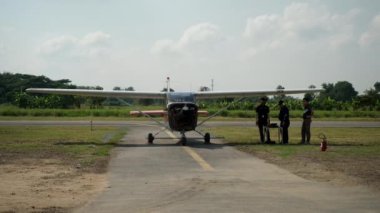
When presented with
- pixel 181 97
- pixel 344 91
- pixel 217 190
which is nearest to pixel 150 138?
pixel 181 97

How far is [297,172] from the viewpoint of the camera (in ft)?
40.9

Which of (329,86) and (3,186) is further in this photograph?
(329,86)

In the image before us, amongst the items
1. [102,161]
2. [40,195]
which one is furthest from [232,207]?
[102,161]

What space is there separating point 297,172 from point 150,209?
5.43 meters

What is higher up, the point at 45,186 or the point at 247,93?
the point at 247,93

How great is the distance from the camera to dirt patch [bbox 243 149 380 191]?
10953mm

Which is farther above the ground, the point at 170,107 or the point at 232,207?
the point at 170,107

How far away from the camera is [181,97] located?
22.0 metres

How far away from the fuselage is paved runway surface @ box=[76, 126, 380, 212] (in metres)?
6.24

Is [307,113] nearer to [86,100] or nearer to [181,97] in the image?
[181,97]

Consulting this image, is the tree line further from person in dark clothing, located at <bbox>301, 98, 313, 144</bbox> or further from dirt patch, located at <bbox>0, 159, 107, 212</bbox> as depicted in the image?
dirt patch, located at <bbox>0, 159, 107, 212</bbox>

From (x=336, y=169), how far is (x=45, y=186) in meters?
6.69

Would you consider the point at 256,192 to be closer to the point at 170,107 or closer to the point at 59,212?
the point at 59,212

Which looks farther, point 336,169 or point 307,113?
point 307,113
